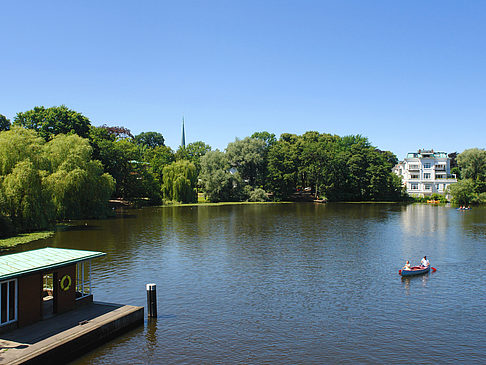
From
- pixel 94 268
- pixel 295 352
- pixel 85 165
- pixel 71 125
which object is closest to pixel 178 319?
pixel 295 352

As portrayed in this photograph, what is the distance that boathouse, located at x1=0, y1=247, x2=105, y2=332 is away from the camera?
17.0 meters

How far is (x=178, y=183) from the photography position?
10356cm

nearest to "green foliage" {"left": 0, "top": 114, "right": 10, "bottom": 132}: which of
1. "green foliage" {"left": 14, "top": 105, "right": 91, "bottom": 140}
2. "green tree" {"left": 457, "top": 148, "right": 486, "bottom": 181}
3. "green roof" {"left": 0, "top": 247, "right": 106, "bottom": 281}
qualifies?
"green foliage" {"left": 14, "top": 105, "right": 91, "bottom": 140}

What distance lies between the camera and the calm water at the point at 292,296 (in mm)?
18531

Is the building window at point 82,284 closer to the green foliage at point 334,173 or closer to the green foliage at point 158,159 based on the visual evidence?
the green foliage at point 158,159

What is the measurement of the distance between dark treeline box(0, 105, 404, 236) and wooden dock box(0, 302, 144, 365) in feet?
100

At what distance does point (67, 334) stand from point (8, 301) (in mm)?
2880

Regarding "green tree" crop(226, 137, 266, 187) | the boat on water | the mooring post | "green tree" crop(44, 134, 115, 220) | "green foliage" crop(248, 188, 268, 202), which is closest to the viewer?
the mooring post

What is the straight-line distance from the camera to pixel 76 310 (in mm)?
20031

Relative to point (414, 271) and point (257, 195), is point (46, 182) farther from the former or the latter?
point (257, 195)

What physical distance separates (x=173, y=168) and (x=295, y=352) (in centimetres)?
9037

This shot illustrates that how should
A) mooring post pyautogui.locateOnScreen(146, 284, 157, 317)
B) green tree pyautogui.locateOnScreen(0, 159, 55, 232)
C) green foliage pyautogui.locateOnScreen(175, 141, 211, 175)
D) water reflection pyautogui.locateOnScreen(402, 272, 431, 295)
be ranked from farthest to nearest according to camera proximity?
green foliage pyautogui.locateOnScreen(175, 141, 211, 175) → green tree pyautogui.locateOnScreen(0, 159, 55, 232) → water reflection pyautogui.locateOnScreen(402, 272, 431, 295) → mooring post pyautogui.locateOnScreen(146, 284, 157, 317)

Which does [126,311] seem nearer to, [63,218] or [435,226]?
[63,218]

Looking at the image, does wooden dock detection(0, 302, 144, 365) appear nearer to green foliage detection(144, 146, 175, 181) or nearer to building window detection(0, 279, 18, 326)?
building window detection(0, 279, 18, 326)
